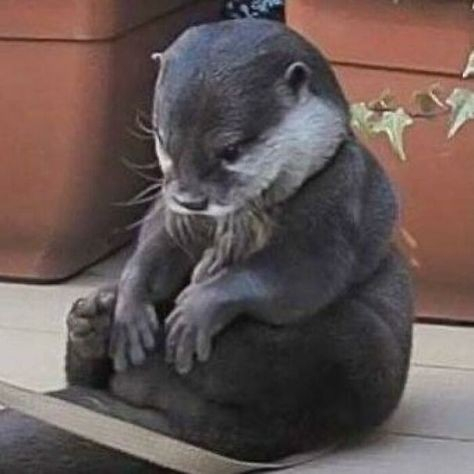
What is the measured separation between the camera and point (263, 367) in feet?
6.57

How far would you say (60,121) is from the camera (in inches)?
110

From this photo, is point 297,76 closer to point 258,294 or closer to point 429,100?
point 258,294

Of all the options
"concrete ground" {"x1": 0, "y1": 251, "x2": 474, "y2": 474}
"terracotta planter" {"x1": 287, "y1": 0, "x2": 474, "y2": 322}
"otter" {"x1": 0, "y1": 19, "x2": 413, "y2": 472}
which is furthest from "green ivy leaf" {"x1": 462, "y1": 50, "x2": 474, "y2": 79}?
"concrete ground" {"x1": 0, "y1": 251, "x2": 474, "y2": 474}

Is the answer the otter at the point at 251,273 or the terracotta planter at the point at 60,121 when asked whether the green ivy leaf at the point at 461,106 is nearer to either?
the otter at the point at 251,273

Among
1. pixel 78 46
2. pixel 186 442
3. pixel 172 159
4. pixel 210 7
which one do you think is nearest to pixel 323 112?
pixel 172 159

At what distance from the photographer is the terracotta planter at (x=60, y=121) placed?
2.79 m

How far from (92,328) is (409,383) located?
0.50 meters

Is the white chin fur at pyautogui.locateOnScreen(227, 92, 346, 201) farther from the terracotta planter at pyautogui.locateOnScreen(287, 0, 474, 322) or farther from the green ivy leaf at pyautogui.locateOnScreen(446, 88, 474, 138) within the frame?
the terracotta planter at pyautogui.locateOnScreen(287, 0, 474, 322)

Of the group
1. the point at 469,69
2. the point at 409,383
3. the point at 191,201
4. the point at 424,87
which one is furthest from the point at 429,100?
the point at 191,201

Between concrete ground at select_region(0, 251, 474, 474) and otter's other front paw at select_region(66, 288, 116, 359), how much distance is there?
24cm

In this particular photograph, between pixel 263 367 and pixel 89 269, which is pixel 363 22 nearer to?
pixel 89 269

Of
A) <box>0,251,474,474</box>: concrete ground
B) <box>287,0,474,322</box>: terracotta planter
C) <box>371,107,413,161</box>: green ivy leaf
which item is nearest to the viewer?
<box>0,251,474,474</box>: concrete ground

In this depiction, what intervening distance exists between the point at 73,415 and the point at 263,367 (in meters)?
0.19

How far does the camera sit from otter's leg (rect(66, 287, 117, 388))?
205 cm
